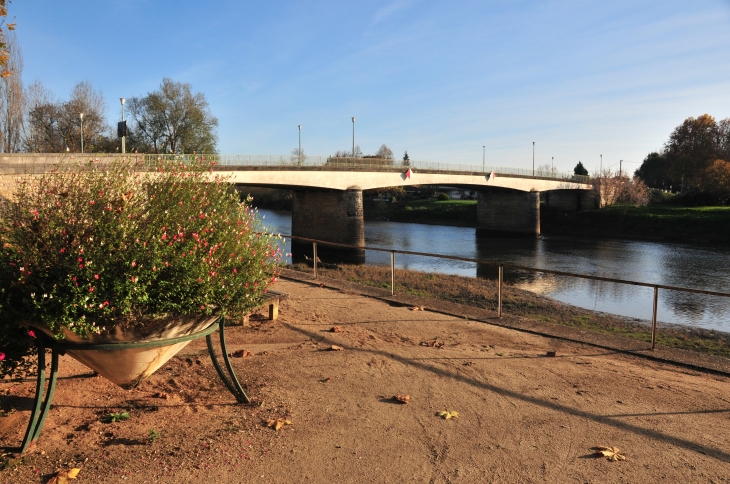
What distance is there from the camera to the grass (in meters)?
8.70

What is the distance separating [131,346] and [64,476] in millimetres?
807

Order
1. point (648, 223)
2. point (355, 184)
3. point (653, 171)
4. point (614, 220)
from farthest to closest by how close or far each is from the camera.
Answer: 1. point (653, 171)
2. point (614, 220)
3. point (648, 223)
4. point (355, 184)

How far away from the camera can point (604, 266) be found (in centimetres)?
2727

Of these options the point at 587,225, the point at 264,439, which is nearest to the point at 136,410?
the point at 264,439

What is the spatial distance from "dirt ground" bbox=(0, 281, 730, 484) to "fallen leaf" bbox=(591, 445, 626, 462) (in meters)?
0.05

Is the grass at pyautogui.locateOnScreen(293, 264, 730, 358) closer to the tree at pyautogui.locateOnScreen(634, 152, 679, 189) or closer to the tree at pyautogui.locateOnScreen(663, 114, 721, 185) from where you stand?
the tree at pyautogui.locateOnScreen(663, 114, 721, 185)

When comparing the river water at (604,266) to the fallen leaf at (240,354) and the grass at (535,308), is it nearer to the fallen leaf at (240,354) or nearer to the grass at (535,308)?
the fallen leaf at (240,354)

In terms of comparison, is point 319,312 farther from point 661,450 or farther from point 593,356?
point 661,450

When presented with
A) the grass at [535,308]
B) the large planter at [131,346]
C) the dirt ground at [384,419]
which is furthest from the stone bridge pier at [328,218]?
the large planter at [131,346]

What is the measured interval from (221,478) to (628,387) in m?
3.84

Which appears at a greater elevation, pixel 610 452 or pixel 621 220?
pixel 610 452

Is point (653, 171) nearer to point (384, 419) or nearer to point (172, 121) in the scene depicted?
point (172, 121)

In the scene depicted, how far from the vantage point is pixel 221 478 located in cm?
318

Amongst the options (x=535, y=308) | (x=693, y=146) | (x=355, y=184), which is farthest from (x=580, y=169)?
(x=535, y=308)
